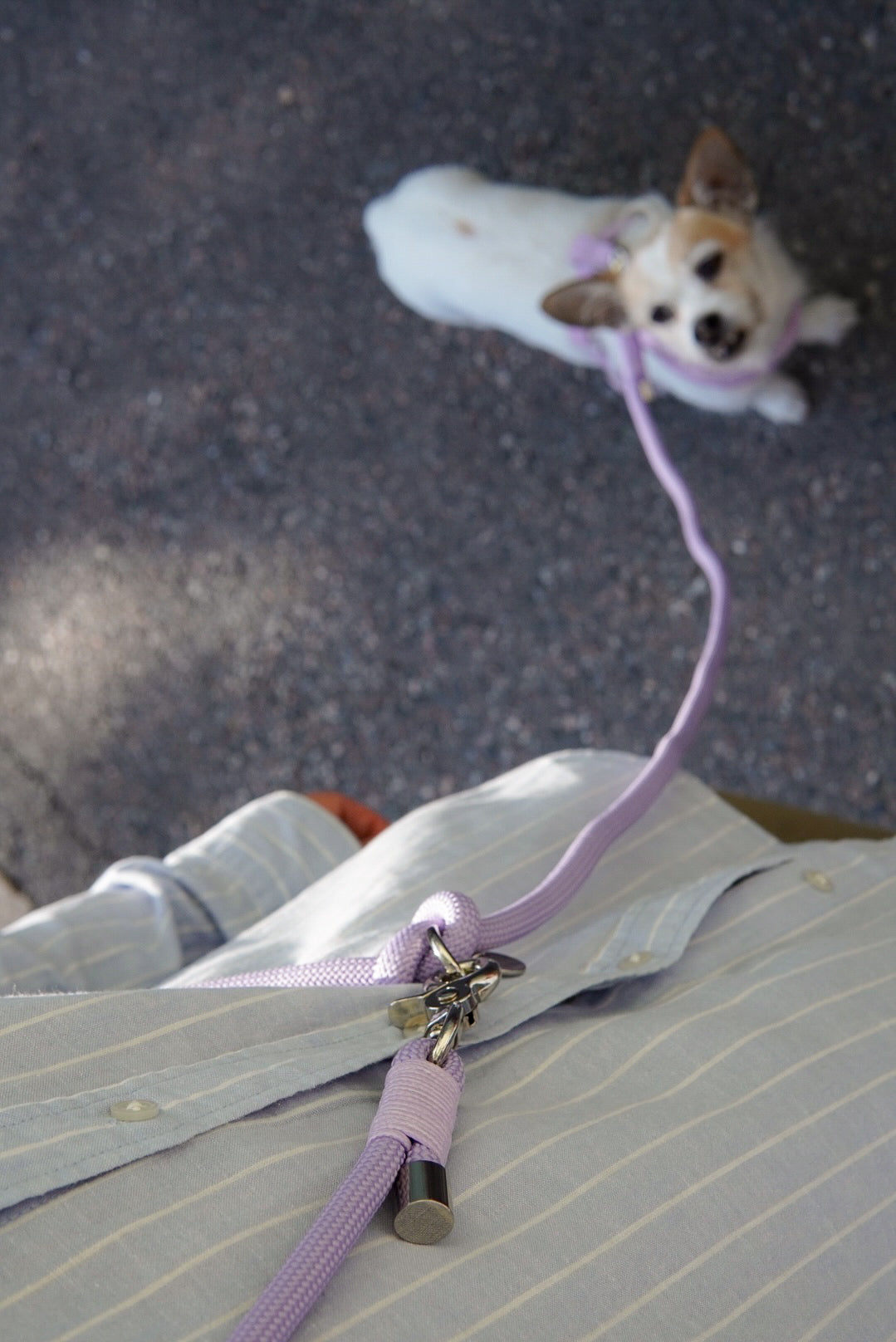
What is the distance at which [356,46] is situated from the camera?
153 cm

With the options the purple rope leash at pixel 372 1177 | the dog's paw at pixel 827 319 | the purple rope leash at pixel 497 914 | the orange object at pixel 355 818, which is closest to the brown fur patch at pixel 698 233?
the dog's paw at pixel 827 319

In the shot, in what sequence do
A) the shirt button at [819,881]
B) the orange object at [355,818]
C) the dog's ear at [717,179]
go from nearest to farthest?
the shirt button at [819,881] → the orange object at [355,818] → the dog's ear at [717,179]

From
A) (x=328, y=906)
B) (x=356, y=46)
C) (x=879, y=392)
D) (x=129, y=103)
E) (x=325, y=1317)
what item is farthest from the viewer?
(x=129, y=103)

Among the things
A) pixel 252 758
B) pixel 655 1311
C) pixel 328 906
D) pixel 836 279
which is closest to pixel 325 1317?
pixel 655 1311

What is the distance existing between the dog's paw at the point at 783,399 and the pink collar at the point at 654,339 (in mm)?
18

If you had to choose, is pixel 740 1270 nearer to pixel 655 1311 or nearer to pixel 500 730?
pixel 655 1311

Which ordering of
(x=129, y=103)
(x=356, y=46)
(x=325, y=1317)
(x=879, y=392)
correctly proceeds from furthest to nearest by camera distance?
1. (x=129, y=103)
2. (x=356, y=46)
3. (x=879, y=392)
4. (x=325, y=1317)

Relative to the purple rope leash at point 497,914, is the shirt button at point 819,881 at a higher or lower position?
lower

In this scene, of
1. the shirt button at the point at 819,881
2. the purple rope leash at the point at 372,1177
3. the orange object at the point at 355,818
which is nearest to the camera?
the purple rope leash at the point at 372,1177

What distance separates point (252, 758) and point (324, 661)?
16 centimetres

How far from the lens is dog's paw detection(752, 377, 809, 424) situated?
1297 millimetres

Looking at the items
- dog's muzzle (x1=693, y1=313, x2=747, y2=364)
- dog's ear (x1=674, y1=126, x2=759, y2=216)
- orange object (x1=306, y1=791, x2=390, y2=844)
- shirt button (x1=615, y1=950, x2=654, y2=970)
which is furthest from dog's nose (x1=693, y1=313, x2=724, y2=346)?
shirt button (x1=615, y1=950, x2=654, y2=970)

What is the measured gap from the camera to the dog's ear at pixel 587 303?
3.87 feet

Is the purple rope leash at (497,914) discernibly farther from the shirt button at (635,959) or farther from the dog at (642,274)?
the dog at (642,274)
